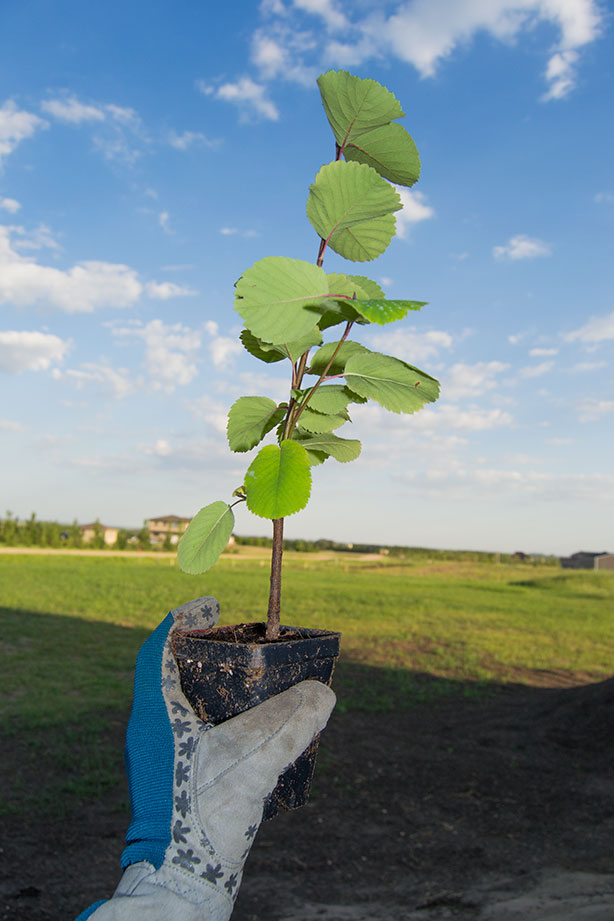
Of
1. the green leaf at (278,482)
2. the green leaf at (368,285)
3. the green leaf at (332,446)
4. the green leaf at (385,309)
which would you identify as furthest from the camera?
the green leaf at (332,446)

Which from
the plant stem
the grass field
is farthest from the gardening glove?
the grass field

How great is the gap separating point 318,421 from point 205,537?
1.37 feet

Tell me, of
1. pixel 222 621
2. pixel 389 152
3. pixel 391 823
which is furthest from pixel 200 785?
pixel 222 621

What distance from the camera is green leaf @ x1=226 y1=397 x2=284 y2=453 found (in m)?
1.59

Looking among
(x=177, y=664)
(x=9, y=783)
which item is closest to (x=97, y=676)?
(x=9, y=783)

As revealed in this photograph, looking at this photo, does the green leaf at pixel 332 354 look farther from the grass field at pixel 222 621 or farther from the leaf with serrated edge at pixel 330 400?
the grass field at pixel 222 621

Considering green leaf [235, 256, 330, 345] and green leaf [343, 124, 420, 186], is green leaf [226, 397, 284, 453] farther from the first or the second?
green leaf [343, 124, 420, 186]

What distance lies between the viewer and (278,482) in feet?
4.41

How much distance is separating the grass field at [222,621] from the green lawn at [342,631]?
0.03m

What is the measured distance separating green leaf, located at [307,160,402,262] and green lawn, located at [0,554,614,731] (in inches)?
243

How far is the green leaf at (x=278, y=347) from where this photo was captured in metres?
1.40

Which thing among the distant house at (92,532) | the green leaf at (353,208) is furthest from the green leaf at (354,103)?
the distant house at (92,532)

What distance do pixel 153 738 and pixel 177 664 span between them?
0.57 ft

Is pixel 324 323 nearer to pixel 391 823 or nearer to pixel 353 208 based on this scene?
pixel 353 208
